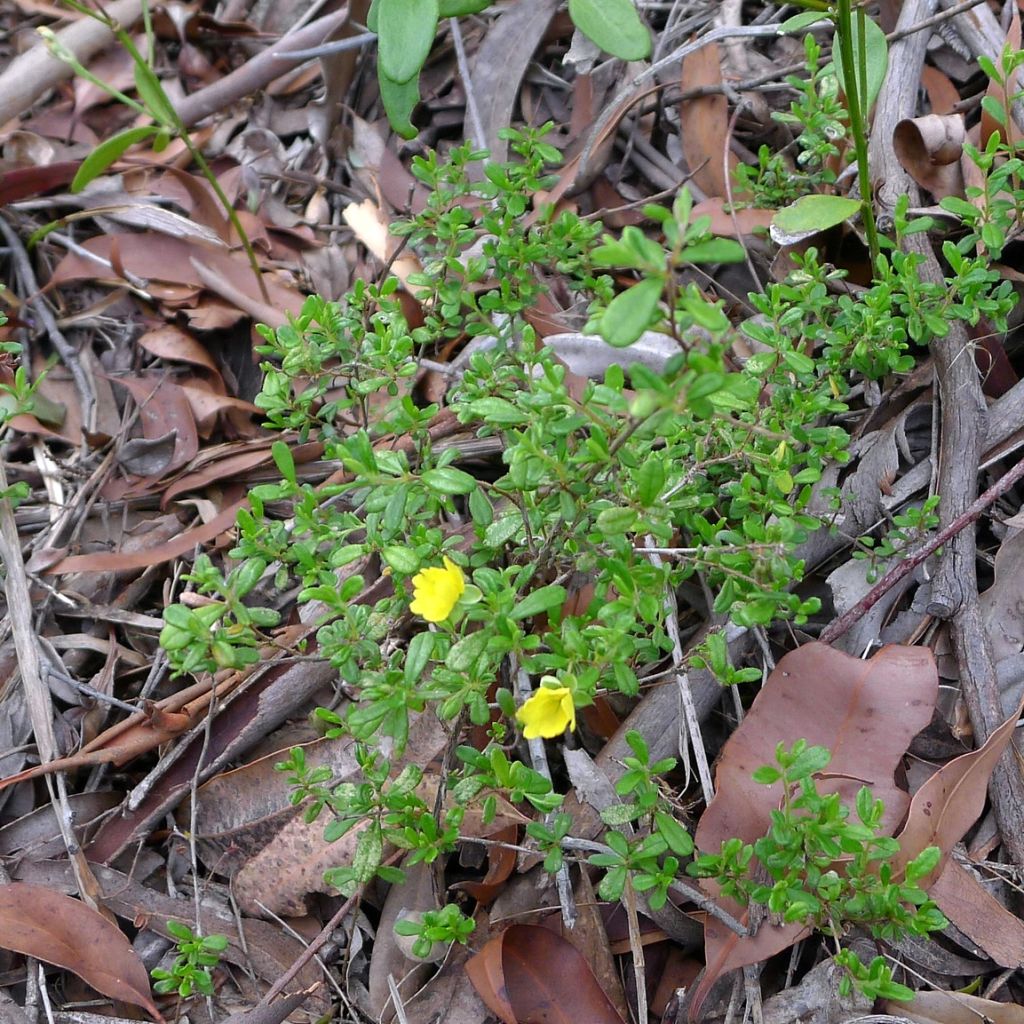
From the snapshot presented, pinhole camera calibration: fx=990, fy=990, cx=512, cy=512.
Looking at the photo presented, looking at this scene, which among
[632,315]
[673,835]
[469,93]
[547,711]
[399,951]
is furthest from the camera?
[469,93]

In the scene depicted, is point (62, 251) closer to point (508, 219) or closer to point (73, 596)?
point (73, 596)

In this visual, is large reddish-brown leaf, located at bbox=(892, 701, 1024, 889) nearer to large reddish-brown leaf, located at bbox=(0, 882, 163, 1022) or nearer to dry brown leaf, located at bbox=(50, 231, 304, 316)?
large reddish-brown leaf, located at bbox=(0, 882, 163, 1022)

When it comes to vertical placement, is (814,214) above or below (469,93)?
below

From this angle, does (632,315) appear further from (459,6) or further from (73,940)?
(73,940)

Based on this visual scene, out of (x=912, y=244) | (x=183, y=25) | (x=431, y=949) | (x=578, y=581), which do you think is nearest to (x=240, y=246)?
(x=183, y=25)

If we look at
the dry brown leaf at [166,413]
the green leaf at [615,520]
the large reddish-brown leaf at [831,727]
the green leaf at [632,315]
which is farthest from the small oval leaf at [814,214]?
the dry brown leaf at [166,413]

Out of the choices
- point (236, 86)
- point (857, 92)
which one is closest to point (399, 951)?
point (857, 92)

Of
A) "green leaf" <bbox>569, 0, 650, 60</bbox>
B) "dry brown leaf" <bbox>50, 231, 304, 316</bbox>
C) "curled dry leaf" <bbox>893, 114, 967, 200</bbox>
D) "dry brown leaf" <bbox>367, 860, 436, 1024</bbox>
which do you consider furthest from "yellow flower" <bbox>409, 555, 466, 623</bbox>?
"curled dry leaf" <bbox>893, 114, 967, 200</bbox>
